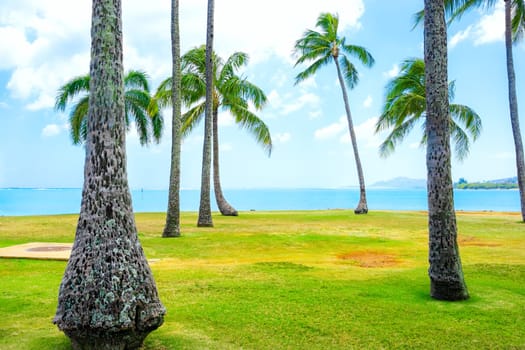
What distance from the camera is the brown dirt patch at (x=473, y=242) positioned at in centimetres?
1311

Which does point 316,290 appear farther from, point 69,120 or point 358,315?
point 69,120

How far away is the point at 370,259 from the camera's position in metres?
10.9

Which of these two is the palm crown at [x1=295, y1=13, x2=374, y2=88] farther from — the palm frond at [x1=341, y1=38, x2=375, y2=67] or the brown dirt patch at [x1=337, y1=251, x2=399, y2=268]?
the brown dirt patch at [x1=337, y1=251, x2=399, y2=268]

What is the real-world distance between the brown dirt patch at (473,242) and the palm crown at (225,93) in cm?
1360

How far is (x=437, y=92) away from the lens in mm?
7004

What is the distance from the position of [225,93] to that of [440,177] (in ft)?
68.0

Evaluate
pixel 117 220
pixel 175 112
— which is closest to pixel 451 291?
pixel 117 220

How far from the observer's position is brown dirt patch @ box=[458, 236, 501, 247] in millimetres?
13109

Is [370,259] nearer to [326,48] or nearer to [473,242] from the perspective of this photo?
[473,242]

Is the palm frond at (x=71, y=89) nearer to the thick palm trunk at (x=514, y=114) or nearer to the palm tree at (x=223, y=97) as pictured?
the palm tree at (x=223, y=97)

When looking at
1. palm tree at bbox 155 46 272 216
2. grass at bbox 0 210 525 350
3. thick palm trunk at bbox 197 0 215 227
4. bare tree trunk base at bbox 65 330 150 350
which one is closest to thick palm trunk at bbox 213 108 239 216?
palm tree at bbox 155 46 272 216

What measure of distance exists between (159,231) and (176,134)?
12.6 ft

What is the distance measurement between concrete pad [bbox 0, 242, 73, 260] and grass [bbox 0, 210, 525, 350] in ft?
1.29

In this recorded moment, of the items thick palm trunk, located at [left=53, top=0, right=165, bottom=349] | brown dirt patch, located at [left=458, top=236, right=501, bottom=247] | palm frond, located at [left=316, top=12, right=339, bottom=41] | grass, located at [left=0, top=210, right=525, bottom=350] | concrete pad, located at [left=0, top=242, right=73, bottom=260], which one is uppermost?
palm frond, located at [left=316, top=12, right=339, bottom=41]
